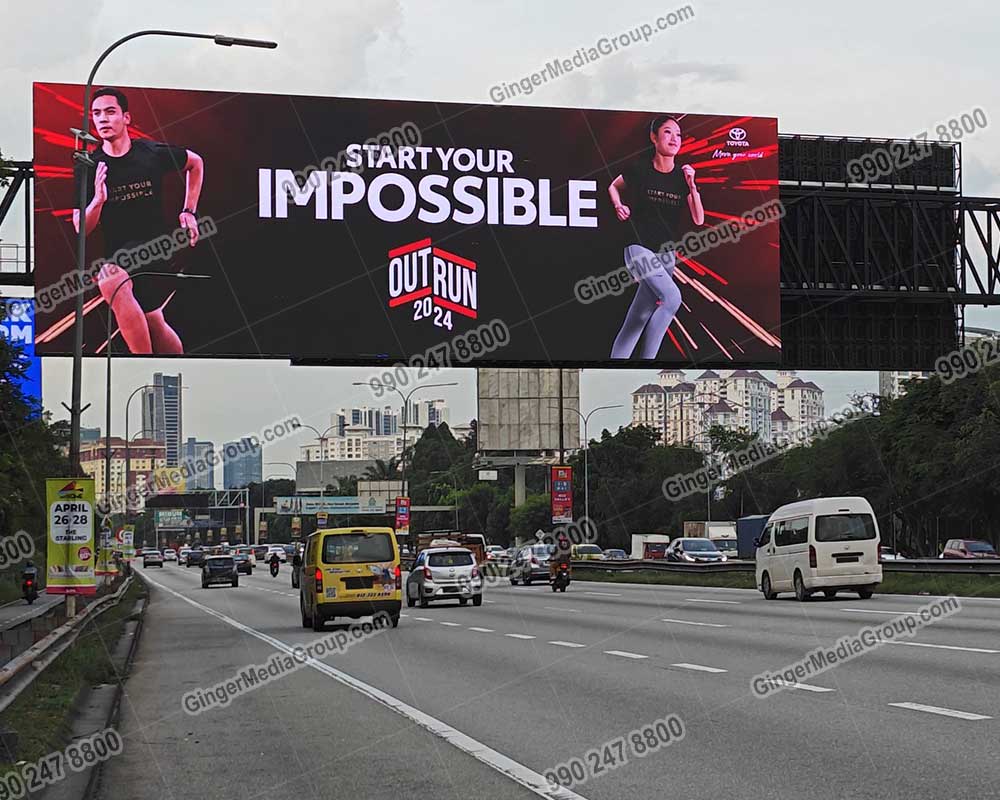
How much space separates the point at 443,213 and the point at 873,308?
1255 centimetres

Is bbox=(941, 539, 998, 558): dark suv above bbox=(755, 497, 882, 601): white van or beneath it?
beneath

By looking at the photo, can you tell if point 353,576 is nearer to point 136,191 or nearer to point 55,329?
point 55,329

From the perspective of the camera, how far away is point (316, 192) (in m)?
38.6

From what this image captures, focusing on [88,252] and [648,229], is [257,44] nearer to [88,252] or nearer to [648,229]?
[88,252]

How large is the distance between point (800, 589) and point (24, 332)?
90.3 ft

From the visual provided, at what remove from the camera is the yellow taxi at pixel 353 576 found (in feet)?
88.4

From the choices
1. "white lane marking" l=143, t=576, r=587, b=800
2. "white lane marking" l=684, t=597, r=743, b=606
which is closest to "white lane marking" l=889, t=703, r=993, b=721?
"white lane marking" l=143, t=576, r=587, b=800

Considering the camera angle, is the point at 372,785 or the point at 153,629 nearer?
the point at 372,785

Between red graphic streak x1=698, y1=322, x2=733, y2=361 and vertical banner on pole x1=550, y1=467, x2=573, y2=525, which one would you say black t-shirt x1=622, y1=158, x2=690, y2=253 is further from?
vertical banner on pole x1=550, y1=467, x2=573, y2=525

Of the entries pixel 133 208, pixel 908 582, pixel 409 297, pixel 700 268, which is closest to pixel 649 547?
pixel 700 268

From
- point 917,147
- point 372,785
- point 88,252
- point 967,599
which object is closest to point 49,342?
point 88,252

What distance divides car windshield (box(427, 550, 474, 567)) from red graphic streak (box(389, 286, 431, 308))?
6447mm

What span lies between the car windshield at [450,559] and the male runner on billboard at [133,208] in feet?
26.1

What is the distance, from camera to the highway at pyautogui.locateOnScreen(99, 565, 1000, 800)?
966cm
